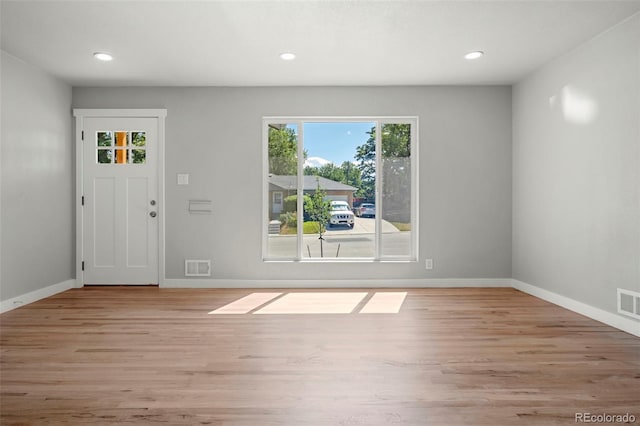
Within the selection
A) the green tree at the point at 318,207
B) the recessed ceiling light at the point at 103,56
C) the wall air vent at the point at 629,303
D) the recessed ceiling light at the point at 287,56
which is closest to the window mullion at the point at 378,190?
the green tree at the point at 318,207

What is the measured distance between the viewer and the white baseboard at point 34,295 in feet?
12.5

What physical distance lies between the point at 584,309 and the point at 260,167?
3.70m

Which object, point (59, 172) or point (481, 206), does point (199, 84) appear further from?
point (481, 206)

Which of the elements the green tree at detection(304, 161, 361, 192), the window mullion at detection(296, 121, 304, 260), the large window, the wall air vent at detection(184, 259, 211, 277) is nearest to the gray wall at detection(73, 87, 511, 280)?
the wall air vent at detection(184, 259, 211, 277)

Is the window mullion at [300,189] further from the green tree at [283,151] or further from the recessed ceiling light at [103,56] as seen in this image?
the recessed ceiling light at [103,56]

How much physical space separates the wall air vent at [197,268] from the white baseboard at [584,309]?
12.3 feet

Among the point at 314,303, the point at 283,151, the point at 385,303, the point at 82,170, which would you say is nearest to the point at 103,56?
the point at 82,170

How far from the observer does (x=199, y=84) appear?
15.7 feet

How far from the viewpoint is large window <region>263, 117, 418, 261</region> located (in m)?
4.98

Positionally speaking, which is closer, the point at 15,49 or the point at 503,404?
the point at 503,404

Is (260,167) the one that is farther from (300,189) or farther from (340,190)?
(340,190)

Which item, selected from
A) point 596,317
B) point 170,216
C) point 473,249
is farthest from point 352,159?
point 596,317

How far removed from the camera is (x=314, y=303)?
4094mm

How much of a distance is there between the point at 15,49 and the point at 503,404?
484cm
